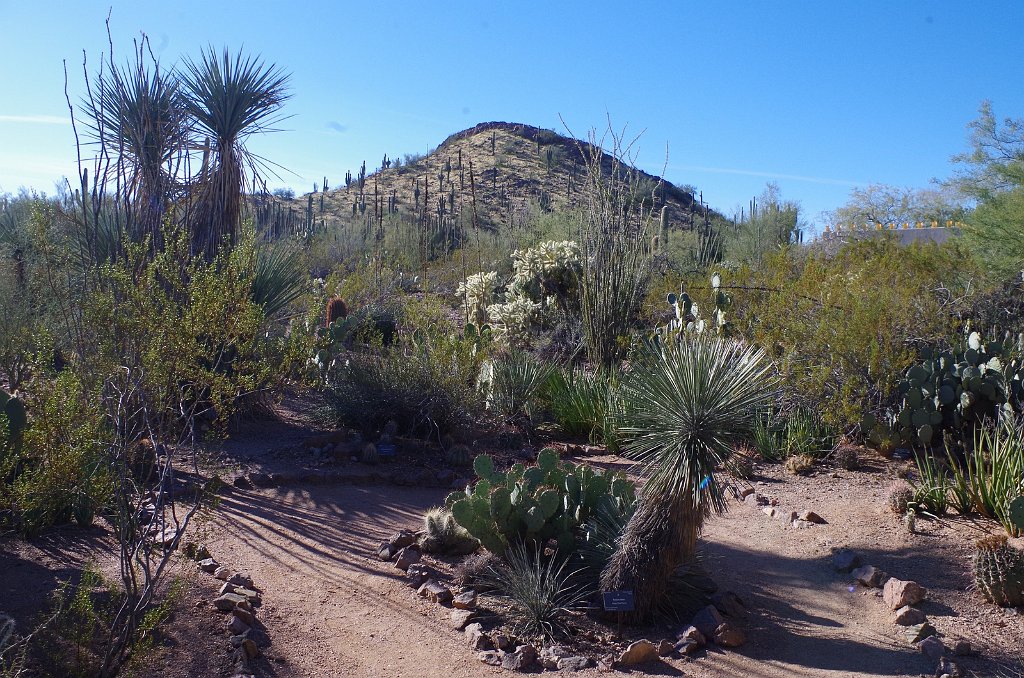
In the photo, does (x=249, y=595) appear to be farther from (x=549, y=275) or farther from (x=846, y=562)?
(x=549, y=275)

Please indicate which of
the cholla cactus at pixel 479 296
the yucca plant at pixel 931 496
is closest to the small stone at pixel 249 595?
the yucca plant at pixel 931 496

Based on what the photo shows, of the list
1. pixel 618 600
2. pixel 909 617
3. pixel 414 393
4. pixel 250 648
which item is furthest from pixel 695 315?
pixel 250 648

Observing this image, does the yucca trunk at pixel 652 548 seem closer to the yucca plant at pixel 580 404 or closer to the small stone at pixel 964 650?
the small stone at pixel 964 650

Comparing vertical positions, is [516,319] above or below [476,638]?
above

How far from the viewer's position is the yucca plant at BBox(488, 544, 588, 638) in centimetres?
482

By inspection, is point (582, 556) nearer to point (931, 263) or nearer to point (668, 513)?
point (668, 513)

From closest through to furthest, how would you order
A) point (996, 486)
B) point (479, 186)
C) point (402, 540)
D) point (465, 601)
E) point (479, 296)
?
point (465, 601), point (402, 540), point (996, 486), point (479, 296), point (479, 186)

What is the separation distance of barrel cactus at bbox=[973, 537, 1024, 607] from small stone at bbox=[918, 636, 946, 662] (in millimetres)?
759

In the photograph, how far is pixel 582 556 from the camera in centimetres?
530

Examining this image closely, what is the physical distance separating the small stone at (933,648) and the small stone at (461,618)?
2.58 m

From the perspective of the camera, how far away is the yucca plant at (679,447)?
15.0 ft

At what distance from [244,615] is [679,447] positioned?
2628 millimetres

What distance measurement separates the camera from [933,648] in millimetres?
4617

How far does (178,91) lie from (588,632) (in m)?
7.99
